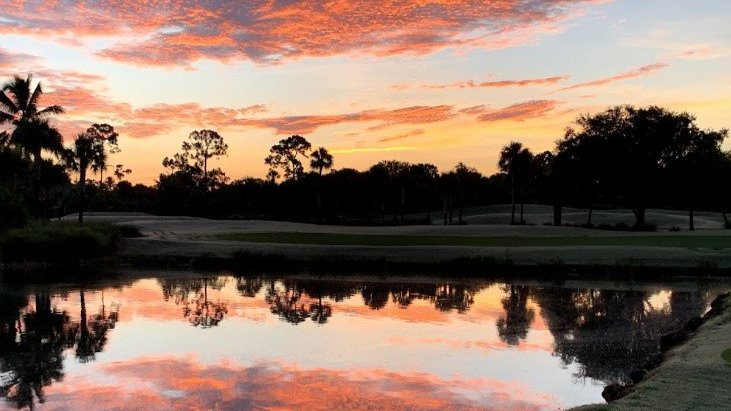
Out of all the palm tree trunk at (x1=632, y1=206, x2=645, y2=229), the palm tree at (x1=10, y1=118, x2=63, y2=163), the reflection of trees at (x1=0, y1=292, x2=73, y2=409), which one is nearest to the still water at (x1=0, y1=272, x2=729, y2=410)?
the reflection of trees at (x1=0, y1=292, x2=73, y2=409)

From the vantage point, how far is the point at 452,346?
14906mm

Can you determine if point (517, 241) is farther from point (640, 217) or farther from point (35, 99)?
point (35, 99)

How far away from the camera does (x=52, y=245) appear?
112 feet

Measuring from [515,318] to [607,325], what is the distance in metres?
2.39

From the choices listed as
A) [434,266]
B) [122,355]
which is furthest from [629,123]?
[122,355]

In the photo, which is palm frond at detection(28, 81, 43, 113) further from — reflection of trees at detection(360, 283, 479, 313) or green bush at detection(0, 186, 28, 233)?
reflection of trees at detection(360, 283, 479, 313)

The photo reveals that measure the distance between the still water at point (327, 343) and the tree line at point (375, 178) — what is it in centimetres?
2301

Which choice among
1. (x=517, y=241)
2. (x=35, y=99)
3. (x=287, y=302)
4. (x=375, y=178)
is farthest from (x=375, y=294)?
(x=375, y=178)

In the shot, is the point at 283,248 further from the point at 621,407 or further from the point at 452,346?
the point at 621,407

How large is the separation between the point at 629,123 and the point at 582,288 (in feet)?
149

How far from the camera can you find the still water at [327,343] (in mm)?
10891

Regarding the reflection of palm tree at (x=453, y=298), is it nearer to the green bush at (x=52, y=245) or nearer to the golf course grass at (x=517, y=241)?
the golf course grass at (x=517, y=241)

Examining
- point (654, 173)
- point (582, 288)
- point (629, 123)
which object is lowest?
point (582, 288)

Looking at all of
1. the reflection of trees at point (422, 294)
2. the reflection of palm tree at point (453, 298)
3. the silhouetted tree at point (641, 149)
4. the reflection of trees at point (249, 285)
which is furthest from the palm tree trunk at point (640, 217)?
the reflection of trees at point (249, 285)
